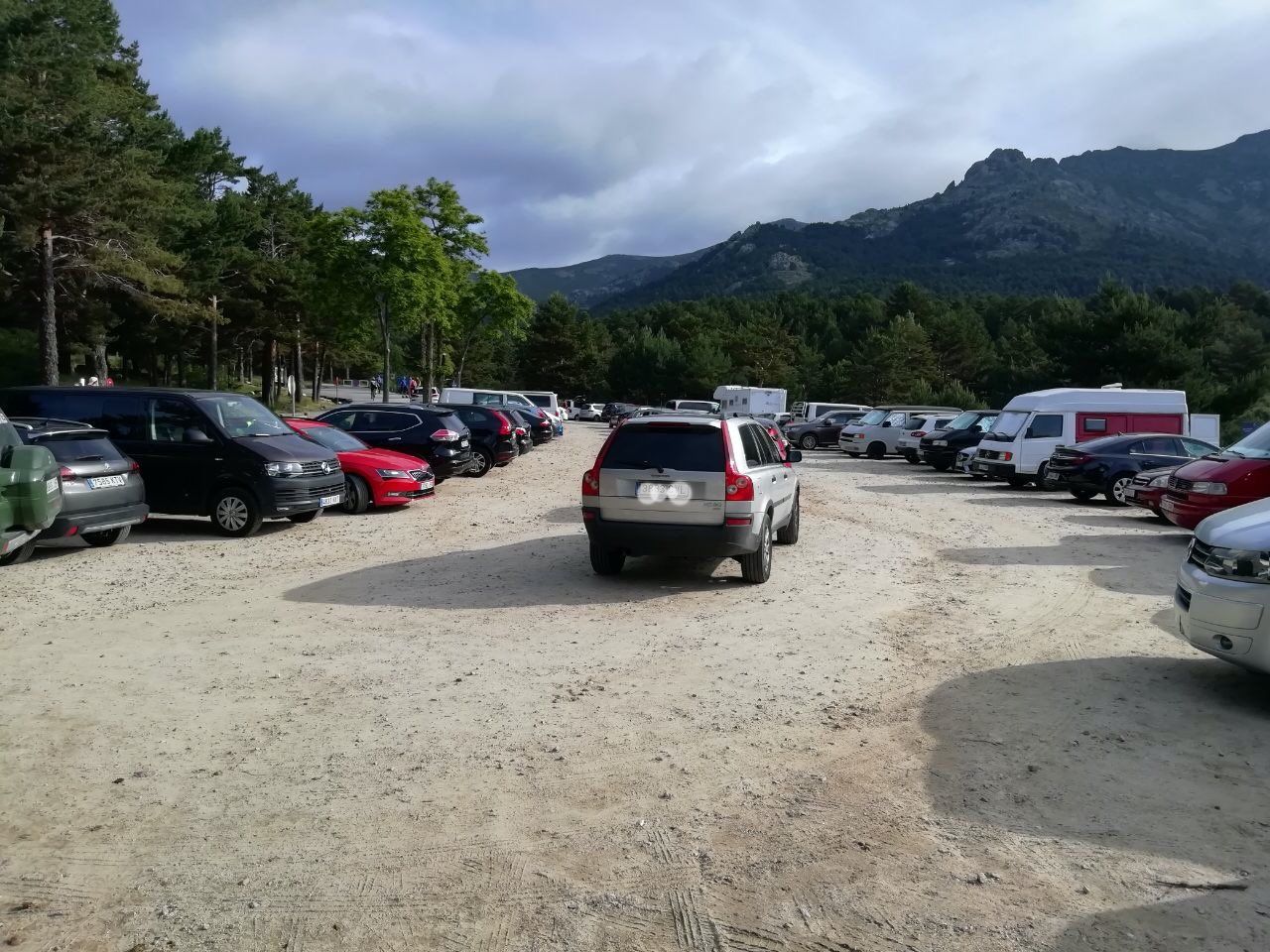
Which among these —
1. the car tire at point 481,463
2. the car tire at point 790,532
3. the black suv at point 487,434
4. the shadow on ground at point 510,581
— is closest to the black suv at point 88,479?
the shadow on ground at point 510,581

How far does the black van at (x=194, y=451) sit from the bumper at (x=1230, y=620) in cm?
1050

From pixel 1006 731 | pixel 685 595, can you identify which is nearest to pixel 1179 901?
pixel 1006 731

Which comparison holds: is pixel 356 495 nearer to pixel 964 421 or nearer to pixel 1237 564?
pixel 1237 564

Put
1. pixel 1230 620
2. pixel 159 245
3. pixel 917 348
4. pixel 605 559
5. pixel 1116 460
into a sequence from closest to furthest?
pixel 1230 620
pixel 605 559
pixel 1116 460
pixel 159 245
pixel 917 348

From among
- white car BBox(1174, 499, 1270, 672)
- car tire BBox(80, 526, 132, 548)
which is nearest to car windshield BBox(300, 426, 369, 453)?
car tire BBox(80, 526, 132, 548)

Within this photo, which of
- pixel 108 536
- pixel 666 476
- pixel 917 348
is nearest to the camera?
pixel 666 476

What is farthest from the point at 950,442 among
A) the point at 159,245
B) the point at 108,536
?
the point at 159,245

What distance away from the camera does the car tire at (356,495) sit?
1566cm

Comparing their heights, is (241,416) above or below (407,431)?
above

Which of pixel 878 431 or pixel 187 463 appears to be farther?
pixel 878 431

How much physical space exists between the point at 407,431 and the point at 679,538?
36.1 feet

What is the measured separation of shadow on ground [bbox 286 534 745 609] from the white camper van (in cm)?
3990

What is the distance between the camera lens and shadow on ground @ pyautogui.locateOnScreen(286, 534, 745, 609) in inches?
366

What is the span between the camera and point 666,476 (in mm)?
9695
